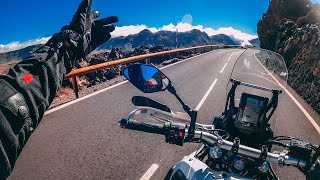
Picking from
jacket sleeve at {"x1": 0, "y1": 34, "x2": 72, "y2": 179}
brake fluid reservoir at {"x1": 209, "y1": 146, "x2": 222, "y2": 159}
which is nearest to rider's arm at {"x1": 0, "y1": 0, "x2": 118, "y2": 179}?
jacket sleeve at {"x1": 0, "y1": 34, "x2": 72, "y2": 179}

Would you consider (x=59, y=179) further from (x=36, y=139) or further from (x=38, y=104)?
(x=38, y=104)

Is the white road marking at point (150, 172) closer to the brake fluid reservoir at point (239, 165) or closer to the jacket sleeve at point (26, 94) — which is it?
the brake fluid reservoir at point (239, 165)

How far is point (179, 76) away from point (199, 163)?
12422 mm

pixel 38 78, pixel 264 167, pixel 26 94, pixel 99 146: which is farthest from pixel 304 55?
pixel 26 94

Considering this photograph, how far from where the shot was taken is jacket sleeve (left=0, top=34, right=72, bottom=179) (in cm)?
168

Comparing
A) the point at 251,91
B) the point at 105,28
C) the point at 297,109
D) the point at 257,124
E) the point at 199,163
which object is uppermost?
the point at 105,28

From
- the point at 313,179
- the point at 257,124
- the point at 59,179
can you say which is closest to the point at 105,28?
the point at 257,124

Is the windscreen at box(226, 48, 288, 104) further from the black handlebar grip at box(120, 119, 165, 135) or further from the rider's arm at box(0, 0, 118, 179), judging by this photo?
the rider's arm at box(0, 0, 118, 179)

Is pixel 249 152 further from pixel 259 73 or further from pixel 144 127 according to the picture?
pixel 259 73

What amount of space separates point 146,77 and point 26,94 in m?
0.95

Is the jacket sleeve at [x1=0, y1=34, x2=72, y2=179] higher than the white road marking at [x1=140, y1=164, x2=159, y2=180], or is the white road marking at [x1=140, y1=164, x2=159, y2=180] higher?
the jacket sleeve at [x1=0, y1=34, x2=72, y2=179]

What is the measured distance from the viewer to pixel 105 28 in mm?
2605

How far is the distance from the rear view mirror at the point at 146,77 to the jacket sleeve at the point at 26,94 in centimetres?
55

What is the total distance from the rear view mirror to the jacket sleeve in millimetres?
555
